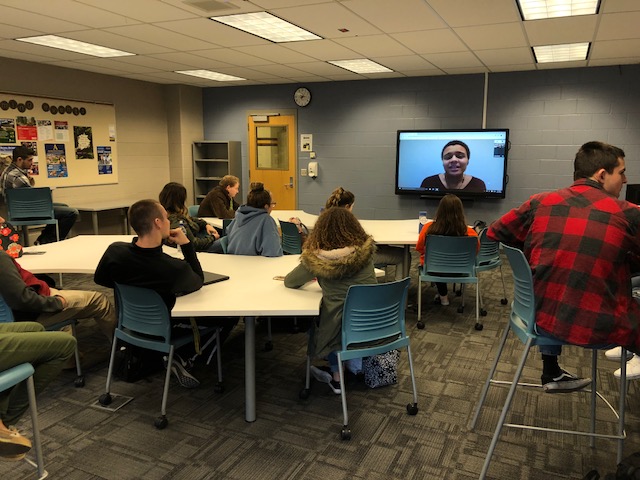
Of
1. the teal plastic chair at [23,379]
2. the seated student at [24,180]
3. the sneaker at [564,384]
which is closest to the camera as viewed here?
the teal plastic chair at [23,379]

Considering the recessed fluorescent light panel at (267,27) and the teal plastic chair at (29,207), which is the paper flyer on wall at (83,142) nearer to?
the teal plastic chair at (29,207)

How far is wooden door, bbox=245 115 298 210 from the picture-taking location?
824 centimetres

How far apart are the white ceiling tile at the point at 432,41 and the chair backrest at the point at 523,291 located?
292 centimetres

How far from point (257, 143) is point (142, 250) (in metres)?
6.13

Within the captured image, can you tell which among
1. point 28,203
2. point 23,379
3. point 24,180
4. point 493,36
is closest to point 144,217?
point 23,379

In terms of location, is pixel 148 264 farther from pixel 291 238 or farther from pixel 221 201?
pixel 221 201

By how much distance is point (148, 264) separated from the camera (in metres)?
2.57

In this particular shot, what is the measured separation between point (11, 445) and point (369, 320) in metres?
1.56

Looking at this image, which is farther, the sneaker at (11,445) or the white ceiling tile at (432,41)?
the white ceiling tile at (432,41)

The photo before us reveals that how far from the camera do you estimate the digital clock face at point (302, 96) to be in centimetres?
795

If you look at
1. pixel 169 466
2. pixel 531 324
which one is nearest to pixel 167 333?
pixel 169 466

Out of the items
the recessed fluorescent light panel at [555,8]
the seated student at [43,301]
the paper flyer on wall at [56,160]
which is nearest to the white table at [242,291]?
the seated student at [43,301]

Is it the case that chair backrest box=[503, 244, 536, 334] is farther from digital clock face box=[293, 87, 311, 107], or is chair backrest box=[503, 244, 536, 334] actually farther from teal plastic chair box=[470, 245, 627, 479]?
digital clock face box=[293, 87, 311, 107]

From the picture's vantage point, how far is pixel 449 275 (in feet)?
14.2
